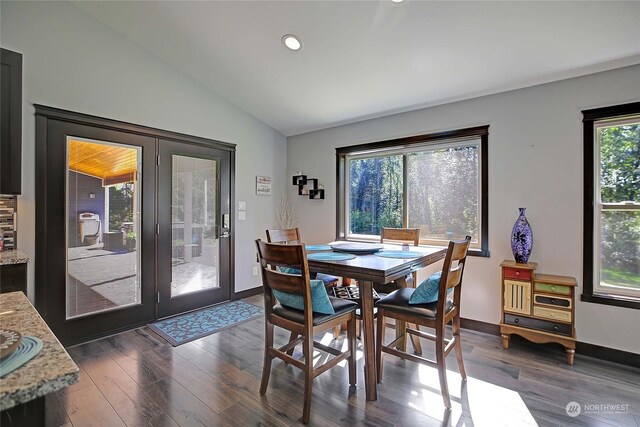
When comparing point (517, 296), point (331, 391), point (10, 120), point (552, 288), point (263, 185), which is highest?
point (10, 120)

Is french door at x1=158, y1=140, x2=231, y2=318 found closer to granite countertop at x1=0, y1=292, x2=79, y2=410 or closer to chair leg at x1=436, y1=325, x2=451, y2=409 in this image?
granite countertop at x1=0, y1=292, x2=79, y2=410

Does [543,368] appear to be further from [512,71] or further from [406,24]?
[406,24]

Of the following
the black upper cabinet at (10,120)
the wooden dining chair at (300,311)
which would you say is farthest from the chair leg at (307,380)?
the black upper cabinet at (10,120)

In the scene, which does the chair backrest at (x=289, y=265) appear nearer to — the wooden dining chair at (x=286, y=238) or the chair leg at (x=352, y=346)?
the chair leg at (x=352, y=346)

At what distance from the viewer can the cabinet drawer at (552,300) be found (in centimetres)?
254

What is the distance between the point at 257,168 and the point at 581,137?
3.70 m

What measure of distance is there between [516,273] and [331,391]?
6.25 feet

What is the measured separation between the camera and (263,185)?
4625 millimetres

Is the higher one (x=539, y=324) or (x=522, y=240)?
(x=522, y=240)

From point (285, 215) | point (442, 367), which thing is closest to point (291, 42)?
point (285, 215)

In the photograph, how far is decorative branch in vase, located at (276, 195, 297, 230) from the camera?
4.82 meters

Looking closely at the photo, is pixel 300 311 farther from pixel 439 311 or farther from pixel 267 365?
pixel 439 311
